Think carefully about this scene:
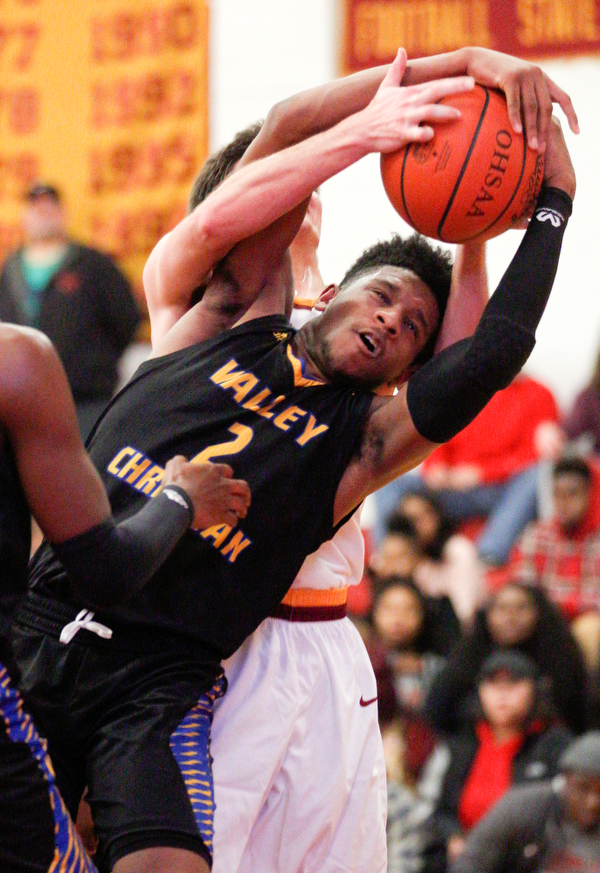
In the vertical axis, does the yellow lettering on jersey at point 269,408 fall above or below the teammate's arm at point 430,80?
below

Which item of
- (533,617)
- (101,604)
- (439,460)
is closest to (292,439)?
(101,604)

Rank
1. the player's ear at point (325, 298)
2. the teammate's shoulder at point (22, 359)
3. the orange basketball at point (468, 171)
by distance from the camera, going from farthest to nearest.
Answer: the player's ear at point (325, 298) → the orange basketball at point (468, 171) → the teammate's shoulder at point (22, 359)

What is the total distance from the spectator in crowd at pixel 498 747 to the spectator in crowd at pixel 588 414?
192 cm

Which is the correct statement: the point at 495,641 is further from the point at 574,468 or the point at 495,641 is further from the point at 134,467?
the point at 134,467

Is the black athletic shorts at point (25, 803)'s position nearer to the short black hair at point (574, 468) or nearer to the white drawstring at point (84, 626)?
the white drawstring at point (84, 626)

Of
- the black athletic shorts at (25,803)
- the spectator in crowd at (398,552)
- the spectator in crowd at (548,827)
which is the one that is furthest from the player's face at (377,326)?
the spectator in crowd at (398,552)

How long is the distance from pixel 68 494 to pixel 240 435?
28.1 inches

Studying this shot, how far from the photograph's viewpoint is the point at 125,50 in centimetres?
890

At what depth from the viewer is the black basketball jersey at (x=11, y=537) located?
2352mm

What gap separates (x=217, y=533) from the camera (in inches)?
116

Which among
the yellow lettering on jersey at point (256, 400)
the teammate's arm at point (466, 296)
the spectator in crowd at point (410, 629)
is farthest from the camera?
the spectator in crowd at point (410, 629)

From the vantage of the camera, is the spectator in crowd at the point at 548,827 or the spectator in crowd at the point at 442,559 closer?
the spectator in crowd at the point at 548,827

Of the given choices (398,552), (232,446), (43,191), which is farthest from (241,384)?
(43,191)

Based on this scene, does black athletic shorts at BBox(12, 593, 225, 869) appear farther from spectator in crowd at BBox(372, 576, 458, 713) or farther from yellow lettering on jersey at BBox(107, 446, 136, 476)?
spectator in crowd at BBox(372, 576, 458, 713)
